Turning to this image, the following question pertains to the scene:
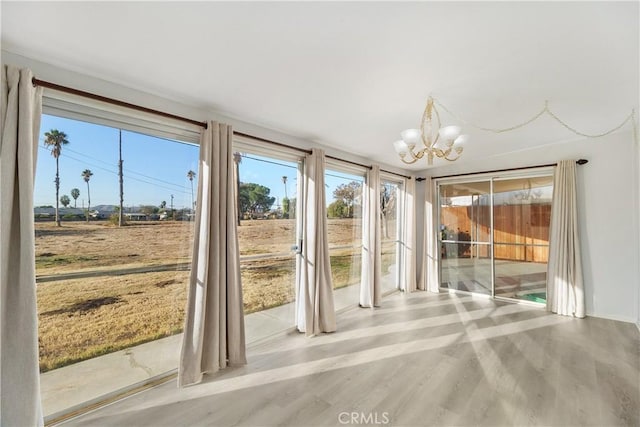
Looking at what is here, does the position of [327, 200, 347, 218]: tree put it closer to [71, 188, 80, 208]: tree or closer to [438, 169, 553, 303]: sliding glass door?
[438, 169, 553, 303]: sliding glass door

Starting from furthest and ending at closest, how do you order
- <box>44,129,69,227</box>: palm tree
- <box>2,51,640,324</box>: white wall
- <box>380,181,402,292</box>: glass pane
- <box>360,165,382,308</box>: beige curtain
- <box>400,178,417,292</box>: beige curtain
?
<box>400,178,417,292</box>: beige curtain → <box>380,181,402,292</box>: glass pane → <box>360,165,382,308</box>: beige curtain → <box>2,51,640,324</box>: white wall → <box>44,129,69,227</box>: palm tree

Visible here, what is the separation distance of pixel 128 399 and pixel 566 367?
367cm

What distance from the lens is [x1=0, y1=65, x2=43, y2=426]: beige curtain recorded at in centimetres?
152

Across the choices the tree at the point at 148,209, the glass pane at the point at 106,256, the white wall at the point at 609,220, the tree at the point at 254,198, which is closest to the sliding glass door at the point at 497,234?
the white wall at the point at 609,220

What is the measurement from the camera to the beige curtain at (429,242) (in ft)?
17.3

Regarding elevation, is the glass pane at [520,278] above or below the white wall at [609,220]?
below

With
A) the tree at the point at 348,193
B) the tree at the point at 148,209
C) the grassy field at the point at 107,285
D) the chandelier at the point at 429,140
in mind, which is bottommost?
the grassy field at the point at 107,285

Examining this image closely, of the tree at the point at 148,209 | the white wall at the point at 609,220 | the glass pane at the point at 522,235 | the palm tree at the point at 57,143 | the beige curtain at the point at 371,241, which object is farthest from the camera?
the glass pane at the point at 522,235

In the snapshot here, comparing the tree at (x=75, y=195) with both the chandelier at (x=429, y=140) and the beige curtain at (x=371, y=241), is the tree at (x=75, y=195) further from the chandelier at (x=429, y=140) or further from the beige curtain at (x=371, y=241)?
the beige curtain at (x=371, y=241)

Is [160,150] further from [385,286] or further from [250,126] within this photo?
[385,286]

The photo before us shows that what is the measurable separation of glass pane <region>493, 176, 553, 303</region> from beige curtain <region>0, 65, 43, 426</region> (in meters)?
5.65

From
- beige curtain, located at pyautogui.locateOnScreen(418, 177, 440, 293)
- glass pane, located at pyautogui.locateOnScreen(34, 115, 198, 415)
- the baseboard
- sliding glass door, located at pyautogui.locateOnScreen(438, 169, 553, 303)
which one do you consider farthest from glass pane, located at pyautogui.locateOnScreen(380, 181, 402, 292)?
glass pane, located at pyautogui.locateOnScreen(34, 115, 198, 415)

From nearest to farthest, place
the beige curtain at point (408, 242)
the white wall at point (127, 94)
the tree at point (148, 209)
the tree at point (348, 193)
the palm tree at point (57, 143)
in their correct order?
1. the white wall at point (127, 94)
2. the palm tree at point (57, 143)
3. the tree at point (148, 209)
4. the tree at point (348, 193)
5. the beige curtain at point (408, 242)

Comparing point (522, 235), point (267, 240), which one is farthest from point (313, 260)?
point (522, 235)
